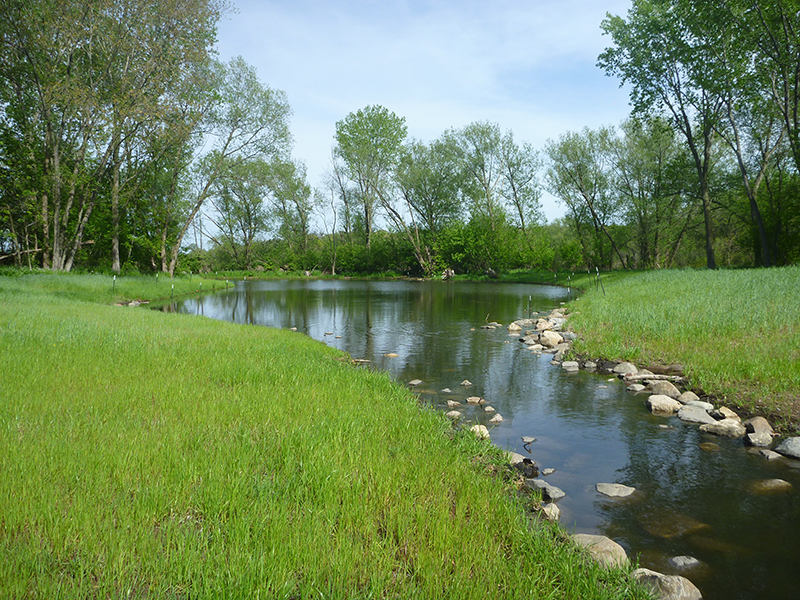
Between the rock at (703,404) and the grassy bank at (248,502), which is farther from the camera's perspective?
the rock at (703,404)

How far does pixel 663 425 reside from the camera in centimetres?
790

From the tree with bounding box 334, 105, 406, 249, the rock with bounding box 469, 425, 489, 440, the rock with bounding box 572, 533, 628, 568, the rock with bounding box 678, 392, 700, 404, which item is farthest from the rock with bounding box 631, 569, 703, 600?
the tree with bounding box 334, 105, 406, 249

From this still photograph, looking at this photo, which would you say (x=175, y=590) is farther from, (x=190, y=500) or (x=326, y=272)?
(x=326, y=272)

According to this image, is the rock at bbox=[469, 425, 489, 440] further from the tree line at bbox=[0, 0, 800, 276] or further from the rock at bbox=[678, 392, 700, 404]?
the tree line at bbox=[0, 0, 800, 276]

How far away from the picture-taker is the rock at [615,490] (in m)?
5.54

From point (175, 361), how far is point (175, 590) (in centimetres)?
636

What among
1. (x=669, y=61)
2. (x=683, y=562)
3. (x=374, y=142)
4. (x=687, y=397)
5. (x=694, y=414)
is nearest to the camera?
(x=683, y=562)

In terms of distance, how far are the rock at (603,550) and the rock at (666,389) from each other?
5894 mm

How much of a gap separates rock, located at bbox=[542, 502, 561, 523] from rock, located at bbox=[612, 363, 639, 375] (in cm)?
703

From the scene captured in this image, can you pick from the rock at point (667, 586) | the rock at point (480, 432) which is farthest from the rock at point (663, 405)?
the rock at point (667, 586)

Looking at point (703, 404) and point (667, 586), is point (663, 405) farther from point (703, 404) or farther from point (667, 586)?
point (667, 586)

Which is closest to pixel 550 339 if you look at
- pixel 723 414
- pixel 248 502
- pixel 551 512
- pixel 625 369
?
pixel 625 369

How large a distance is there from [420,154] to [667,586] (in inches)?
2304

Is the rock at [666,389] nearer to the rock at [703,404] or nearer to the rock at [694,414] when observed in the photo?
the rock at [703,404]
